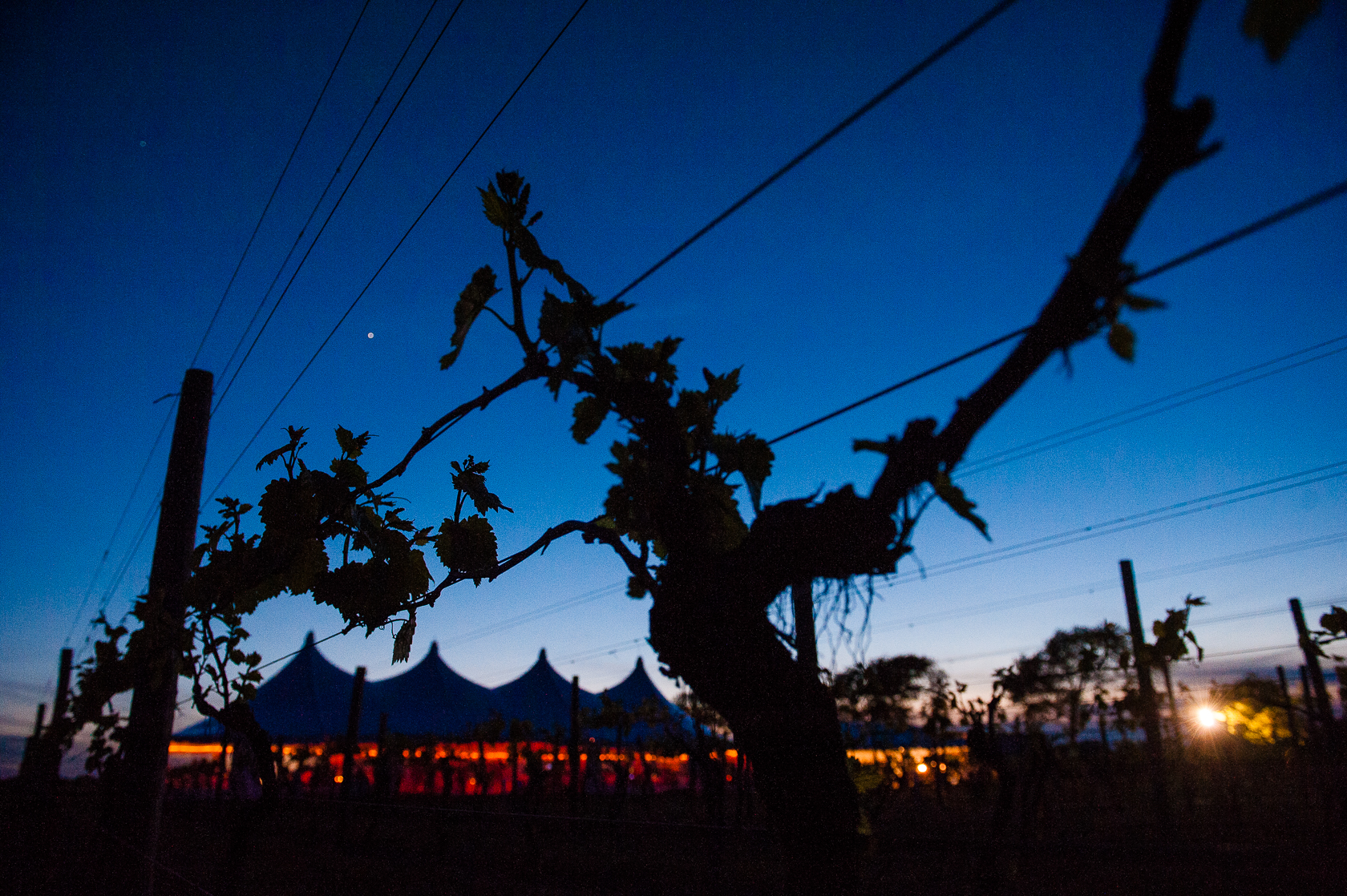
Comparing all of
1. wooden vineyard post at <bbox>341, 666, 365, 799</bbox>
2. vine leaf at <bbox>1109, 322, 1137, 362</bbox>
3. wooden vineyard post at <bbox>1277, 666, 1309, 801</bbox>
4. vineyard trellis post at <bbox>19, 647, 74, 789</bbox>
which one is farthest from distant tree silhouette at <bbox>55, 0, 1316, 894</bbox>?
wooden vineyard post at <bbox>341, 666, 365, 799</bbox>

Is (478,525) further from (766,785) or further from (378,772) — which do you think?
(378,772)

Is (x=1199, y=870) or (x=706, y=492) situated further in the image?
(x=1199, y=870)

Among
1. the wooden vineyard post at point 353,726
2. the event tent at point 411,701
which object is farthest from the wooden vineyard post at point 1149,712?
the wooden vineyard post at point 353,726

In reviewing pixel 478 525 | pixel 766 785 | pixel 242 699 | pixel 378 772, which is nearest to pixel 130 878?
pixel 242 699

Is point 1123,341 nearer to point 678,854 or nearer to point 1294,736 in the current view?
point 1294,736

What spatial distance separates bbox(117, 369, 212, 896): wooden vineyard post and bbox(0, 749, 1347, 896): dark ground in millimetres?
170

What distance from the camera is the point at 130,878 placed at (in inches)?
176

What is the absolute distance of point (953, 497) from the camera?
1.32 metres

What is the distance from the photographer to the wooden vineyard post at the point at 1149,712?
8.58 meters

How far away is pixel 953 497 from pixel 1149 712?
961 cm

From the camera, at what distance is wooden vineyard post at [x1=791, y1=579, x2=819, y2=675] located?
1854mm

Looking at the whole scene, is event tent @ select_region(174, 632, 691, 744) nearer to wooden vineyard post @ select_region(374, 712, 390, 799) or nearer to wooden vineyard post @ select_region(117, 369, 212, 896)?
wooden vineyard post @ select_region(374, 712, 390, 799)

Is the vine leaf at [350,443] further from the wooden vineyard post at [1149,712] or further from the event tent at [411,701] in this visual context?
the event tent at [411,701]

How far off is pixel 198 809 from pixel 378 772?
8.67m
